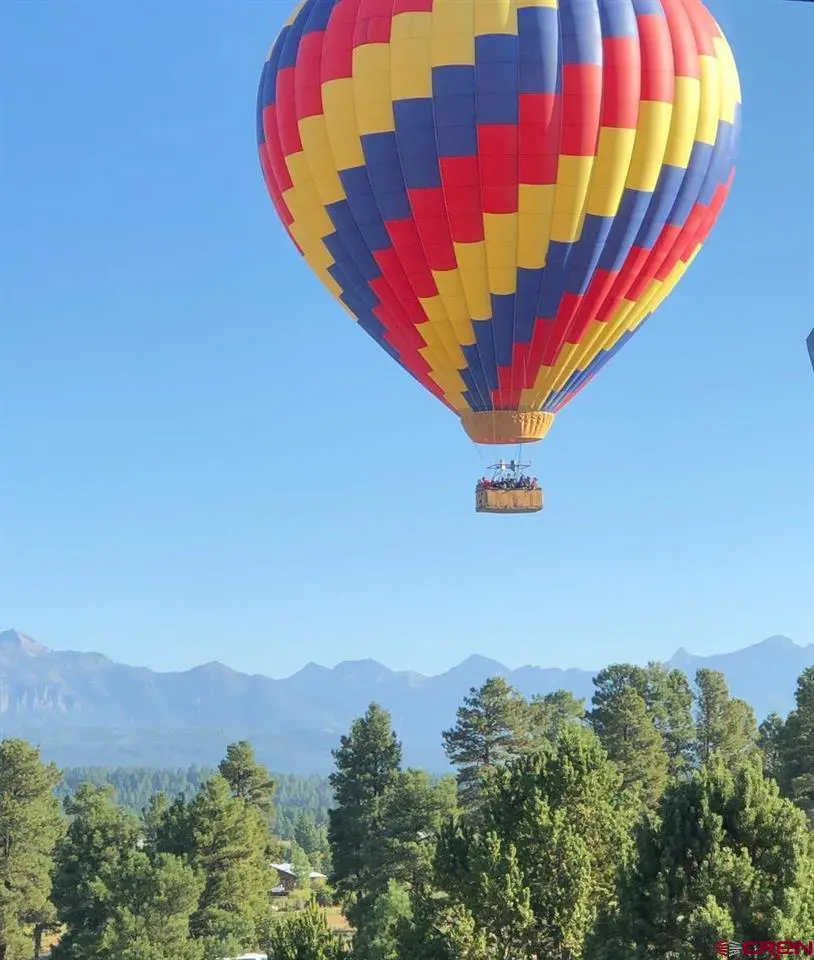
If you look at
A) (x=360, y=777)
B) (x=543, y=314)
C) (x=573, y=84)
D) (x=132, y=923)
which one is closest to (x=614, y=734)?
(x=360, y=777)

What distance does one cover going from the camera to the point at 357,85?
34.4 m

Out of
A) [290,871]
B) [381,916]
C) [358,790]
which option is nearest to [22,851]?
[358,790]

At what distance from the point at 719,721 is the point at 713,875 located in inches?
1689

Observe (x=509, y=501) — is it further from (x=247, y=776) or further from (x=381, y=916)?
(x=247, y=776)

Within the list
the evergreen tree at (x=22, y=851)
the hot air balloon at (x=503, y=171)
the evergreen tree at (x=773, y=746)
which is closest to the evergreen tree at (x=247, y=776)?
the evergreen tree at (x=22, y=851)

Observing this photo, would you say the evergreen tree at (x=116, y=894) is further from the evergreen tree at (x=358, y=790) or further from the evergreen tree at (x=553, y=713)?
the evergreen tree at (x=553, y=713)

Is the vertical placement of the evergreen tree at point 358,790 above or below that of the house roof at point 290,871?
above

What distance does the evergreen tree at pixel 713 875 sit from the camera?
982 inches

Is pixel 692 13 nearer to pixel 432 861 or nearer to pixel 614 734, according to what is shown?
pixel 432 861

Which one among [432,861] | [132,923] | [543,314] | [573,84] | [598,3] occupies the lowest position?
[132,923]

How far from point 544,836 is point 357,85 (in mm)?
22277

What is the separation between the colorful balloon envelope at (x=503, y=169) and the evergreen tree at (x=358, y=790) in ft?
81.6

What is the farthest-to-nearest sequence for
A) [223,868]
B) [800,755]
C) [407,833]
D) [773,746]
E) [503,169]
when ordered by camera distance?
1. [773,746]
2. [223,868]
3. [800,755]
4. [407,833]
5. [503,169]

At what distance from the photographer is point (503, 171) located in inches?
1335
